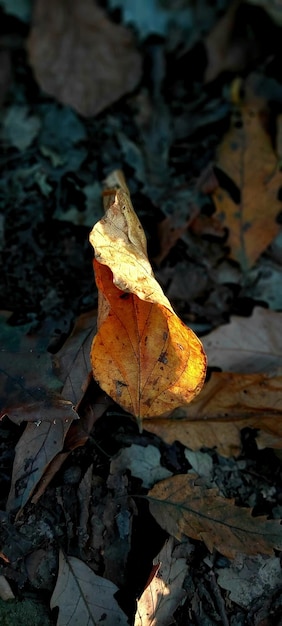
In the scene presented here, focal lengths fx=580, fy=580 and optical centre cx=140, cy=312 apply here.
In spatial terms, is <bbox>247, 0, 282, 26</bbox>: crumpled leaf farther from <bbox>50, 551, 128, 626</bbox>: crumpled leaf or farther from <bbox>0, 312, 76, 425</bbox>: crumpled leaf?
<bbox>50, 551, 128, 626</bbox>: crumpled leaf

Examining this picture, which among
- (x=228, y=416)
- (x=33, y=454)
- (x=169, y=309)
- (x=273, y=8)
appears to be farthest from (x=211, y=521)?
(x=273, y=8)

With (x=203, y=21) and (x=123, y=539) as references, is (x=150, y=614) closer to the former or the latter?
(x=123, y=539)

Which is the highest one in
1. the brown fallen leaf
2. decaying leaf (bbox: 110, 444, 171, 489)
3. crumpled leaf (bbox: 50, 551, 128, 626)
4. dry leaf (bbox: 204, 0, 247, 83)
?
dry leaf (bbox: 204, 0, 247, 83)

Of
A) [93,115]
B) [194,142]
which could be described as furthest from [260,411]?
[93,115]

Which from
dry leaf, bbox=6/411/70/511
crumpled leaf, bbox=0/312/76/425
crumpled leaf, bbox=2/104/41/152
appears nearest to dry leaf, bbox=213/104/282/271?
crumpled leaf, bbox=2/104/41/152

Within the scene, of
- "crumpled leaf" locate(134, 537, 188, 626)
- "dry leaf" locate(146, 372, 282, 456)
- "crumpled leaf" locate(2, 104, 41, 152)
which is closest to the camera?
"crumpled leaf" locate(134, 537, 188, 626)

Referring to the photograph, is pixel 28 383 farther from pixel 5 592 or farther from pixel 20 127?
pixel 20 127
